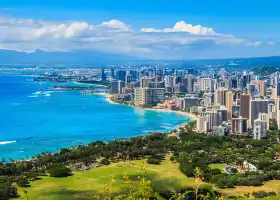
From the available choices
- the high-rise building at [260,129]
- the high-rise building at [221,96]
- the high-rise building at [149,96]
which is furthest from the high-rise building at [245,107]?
the high-rise building at [149,96]

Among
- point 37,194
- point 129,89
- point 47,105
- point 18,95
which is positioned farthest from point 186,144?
point 18,95

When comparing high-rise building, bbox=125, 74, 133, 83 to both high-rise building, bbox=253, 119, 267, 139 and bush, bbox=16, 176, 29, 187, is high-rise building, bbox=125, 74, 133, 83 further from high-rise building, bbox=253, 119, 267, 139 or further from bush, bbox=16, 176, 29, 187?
bush, bbox=16, 176, 29, 187

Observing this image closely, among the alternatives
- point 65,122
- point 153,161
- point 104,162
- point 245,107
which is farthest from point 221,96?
point 104,162

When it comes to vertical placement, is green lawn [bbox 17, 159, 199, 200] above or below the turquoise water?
above

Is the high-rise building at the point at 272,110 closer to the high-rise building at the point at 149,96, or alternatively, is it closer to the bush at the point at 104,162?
the high-rise building at the point at 149,96

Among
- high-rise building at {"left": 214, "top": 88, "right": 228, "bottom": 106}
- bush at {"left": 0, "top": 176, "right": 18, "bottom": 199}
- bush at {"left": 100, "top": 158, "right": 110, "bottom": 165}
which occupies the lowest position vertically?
bush at {"left": 100, "top": 158, "right": 110, "bottom": 165}

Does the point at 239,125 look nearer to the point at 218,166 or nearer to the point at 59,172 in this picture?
the point at 218,166

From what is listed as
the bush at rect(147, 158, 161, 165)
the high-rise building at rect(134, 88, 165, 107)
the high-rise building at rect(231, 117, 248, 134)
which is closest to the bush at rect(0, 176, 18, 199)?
the bush at rect(147, 158, 161, 165)
